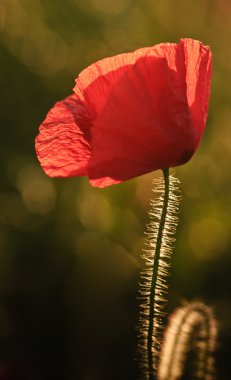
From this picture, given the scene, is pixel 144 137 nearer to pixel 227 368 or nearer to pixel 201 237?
pixel 227 368

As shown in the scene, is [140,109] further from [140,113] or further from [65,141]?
[65,141]

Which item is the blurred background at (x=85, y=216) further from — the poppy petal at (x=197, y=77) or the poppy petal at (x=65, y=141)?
the poppy petal at (x=197, y=77)

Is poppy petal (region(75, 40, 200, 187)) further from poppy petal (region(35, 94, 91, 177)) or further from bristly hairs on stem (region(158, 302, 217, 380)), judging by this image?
bristly hairs on stem (region(158, 302, 217, 380))

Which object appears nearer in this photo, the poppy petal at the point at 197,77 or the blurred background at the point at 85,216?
the poppy petal at the point at 197,77

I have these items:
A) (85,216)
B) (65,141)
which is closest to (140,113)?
(65,141)

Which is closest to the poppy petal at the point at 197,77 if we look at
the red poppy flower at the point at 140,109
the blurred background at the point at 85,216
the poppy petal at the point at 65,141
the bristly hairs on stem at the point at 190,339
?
the red poppy flower at the point at 140,109

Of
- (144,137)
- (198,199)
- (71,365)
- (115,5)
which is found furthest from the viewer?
(115,5)

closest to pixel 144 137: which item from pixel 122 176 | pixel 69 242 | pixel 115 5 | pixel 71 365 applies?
pixel 122 176
